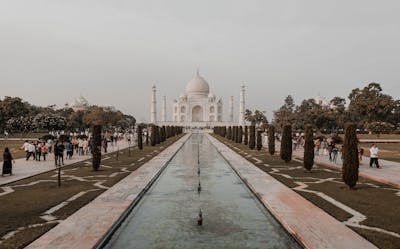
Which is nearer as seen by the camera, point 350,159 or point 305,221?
point 305,221

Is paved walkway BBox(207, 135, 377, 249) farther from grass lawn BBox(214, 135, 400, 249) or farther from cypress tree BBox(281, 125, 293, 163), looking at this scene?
cypress tree BBox(281, 125, 293, 163)

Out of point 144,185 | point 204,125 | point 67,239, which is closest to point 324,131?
point 204,125

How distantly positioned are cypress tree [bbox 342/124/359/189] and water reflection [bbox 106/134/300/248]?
Result: 10.0 ft

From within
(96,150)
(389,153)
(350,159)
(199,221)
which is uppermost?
(96,150)

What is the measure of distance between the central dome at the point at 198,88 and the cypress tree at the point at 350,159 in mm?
108750

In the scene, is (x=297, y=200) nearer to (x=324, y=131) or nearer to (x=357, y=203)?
(x=357, y=203)

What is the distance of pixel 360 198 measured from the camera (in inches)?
395

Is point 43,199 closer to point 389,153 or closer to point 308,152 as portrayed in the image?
point 308,152

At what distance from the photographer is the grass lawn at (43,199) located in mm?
6977

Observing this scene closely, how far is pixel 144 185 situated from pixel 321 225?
590 cm

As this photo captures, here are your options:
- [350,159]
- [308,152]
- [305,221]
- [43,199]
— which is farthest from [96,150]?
[305,221]

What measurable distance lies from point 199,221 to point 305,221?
2072mm

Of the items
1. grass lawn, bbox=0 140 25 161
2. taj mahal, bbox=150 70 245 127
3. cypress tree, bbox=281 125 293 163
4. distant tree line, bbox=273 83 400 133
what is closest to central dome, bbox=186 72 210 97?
taj mahal, bbox=150 70 245 127

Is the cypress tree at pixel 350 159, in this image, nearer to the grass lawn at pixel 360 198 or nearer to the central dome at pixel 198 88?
the grass lawn at pixel 360 198
